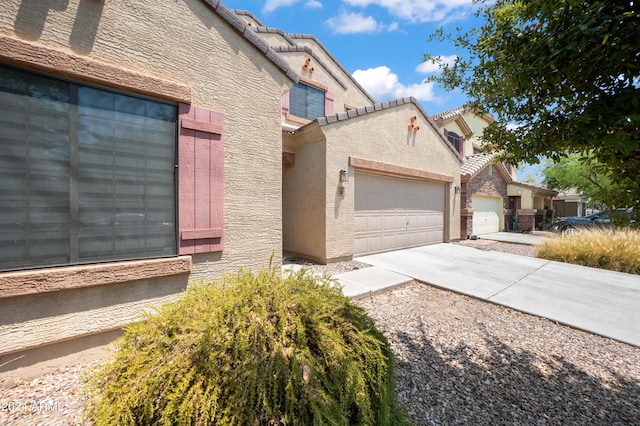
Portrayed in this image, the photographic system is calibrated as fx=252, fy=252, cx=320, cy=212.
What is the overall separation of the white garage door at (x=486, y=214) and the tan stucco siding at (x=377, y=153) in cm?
357

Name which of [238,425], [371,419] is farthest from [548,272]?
[238,425]

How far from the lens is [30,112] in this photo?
2.67 m

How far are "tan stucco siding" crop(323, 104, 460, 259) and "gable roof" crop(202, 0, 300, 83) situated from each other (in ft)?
8.49

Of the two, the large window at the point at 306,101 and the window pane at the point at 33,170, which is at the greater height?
the large window at the point at 306,101

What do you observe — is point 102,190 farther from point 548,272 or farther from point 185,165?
point 548,272

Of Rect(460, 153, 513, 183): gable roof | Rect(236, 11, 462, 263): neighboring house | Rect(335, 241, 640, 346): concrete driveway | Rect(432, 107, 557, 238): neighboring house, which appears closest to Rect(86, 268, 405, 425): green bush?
Rect(335, 241, 640, 346): concrete driveway

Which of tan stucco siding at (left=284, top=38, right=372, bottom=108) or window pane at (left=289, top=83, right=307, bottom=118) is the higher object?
tan stucco siding at (left=284, top=38, right=372, bottom=108)

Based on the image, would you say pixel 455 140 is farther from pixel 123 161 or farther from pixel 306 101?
pixel 123 161

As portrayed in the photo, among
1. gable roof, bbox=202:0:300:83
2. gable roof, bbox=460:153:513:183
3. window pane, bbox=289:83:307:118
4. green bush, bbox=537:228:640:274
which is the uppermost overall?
window pane, bbox=289:83:307:118

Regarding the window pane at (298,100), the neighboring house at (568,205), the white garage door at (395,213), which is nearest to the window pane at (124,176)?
the white garage door at (395,213)

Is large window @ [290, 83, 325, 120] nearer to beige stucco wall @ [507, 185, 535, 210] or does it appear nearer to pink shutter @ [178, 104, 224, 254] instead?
pink shutter @ [178, 104, 224, 254]

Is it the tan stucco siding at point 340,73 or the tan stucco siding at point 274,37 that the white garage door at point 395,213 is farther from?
the tan stucco siding at point 274,37

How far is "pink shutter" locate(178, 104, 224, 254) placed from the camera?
139 inches

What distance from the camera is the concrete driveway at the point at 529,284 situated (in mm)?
4328
